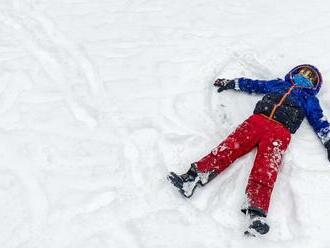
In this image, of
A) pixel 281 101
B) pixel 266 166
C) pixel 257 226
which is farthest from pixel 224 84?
Result: pixel 257 226

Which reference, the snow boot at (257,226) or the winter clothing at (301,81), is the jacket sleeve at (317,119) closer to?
the winter clothing at (301,81)

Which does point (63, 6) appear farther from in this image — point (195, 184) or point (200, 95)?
point (195, 184)

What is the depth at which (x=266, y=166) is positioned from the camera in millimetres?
4285

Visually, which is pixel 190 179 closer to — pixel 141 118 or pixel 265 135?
pixel 265 135

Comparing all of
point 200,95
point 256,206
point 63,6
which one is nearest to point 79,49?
point 63,6

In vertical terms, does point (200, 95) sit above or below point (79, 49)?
below

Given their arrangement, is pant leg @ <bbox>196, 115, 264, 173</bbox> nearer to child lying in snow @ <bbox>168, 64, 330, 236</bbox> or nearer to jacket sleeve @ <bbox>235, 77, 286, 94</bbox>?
child lying in snow @ <bbox>168, 64, 330, 236</bbox>

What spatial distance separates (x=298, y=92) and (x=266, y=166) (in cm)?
128

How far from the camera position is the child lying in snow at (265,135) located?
4.14 m

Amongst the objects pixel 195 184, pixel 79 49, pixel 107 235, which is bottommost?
pixel 107 235

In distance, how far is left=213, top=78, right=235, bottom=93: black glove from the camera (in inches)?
217

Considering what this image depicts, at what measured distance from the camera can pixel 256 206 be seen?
158 inches

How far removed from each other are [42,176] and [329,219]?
2662 mm

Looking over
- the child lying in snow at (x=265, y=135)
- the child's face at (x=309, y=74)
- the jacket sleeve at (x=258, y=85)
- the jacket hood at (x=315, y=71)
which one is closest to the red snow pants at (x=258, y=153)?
the child lying in snow at (x=265, y=135)
